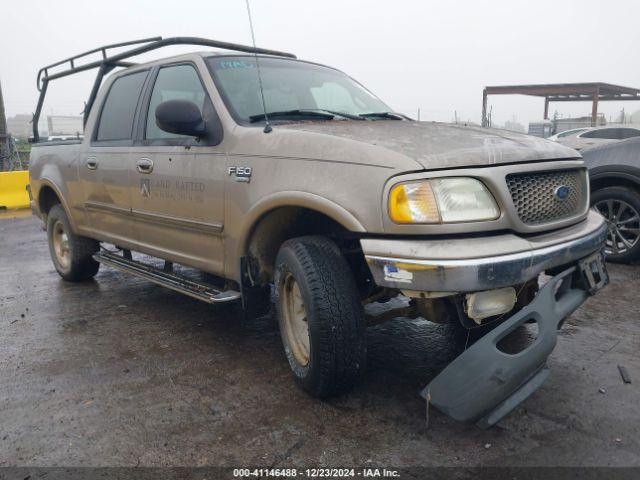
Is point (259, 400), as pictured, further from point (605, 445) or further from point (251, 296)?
point (605, 445)

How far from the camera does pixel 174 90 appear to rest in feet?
12.4

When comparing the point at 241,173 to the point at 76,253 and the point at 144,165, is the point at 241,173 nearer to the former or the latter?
the point at 144,165

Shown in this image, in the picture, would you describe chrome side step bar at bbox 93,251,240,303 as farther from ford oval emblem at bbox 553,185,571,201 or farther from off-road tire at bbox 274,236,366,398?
ford oval emblem at bbox 553,185,571,201

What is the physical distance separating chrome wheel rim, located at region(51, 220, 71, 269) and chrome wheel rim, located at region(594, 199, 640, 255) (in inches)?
209

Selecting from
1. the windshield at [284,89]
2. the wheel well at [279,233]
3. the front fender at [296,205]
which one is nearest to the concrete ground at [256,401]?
the wheel well at [279,233]

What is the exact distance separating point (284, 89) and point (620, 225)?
3.72 meters

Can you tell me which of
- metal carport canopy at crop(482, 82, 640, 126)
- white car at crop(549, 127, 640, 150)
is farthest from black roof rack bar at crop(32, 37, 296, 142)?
metal carport canopy at crop(482, 82, 640, 126)

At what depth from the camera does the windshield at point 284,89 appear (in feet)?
11.0

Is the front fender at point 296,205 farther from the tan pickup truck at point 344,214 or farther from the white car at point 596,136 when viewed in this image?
the white car at point 596,136

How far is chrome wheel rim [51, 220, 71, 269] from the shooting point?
5.41 m

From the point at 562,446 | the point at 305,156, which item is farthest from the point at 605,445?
the point at 305,156

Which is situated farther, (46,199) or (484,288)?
(46,199)

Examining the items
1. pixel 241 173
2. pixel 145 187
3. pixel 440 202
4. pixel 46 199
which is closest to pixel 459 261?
pixel 440 202

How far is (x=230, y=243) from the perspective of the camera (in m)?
3.17
